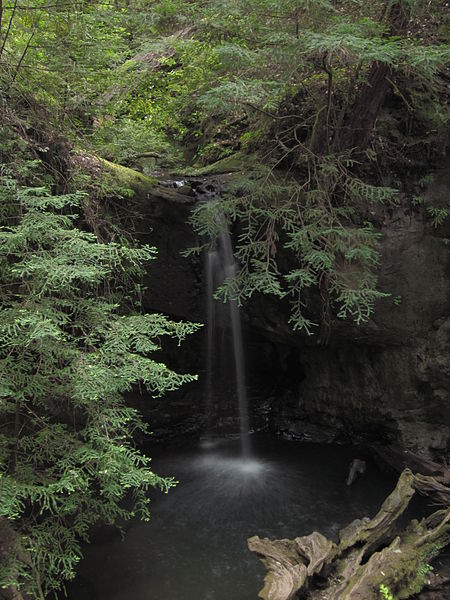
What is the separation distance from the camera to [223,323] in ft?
29.1

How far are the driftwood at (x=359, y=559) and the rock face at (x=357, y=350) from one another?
2.78 meters

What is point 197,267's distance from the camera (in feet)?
27.8

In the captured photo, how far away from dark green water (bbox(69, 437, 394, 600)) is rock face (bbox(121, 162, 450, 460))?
747 millimetres

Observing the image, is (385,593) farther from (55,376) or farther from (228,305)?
(228,305)

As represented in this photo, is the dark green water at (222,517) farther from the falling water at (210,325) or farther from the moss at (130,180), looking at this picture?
the moss at (130,180)

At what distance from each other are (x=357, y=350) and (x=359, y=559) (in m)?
4.36

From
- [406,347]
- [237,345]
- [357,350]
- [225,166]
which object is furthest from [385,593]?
[225,166]

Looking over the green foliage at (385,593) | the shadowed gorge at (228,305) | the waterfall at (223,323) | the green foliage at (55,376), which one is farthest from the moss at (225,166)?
the green foliage at (385,593)

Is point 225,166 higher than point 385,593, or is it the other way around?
point 225,166

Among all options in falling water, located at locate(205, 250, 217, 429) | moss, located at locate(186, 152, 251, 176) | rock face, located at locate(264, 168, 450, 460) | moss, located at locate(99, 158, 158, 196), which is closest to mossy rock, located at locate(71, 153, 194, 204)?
moss, located at locate(99, 158, 158, 196)

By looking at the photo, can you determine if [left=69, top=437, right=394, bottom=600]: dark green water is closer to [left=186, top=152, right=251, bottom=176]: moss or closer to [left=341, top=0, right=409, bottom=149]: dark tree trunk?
[left=186, top=152, right=251, bottom=176]: moss

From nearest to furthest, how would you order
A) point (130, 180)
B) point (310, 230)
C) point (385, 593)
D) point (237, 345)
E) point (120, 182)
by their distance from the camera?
point (385, 593) < point (310, 230) < point (120, 182) < point (130, 180) < point (237, 345)

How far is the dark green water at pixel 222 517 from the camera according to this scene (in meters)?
5.08

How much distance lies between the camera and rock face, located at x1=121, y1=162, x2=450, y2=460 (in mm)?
7473
